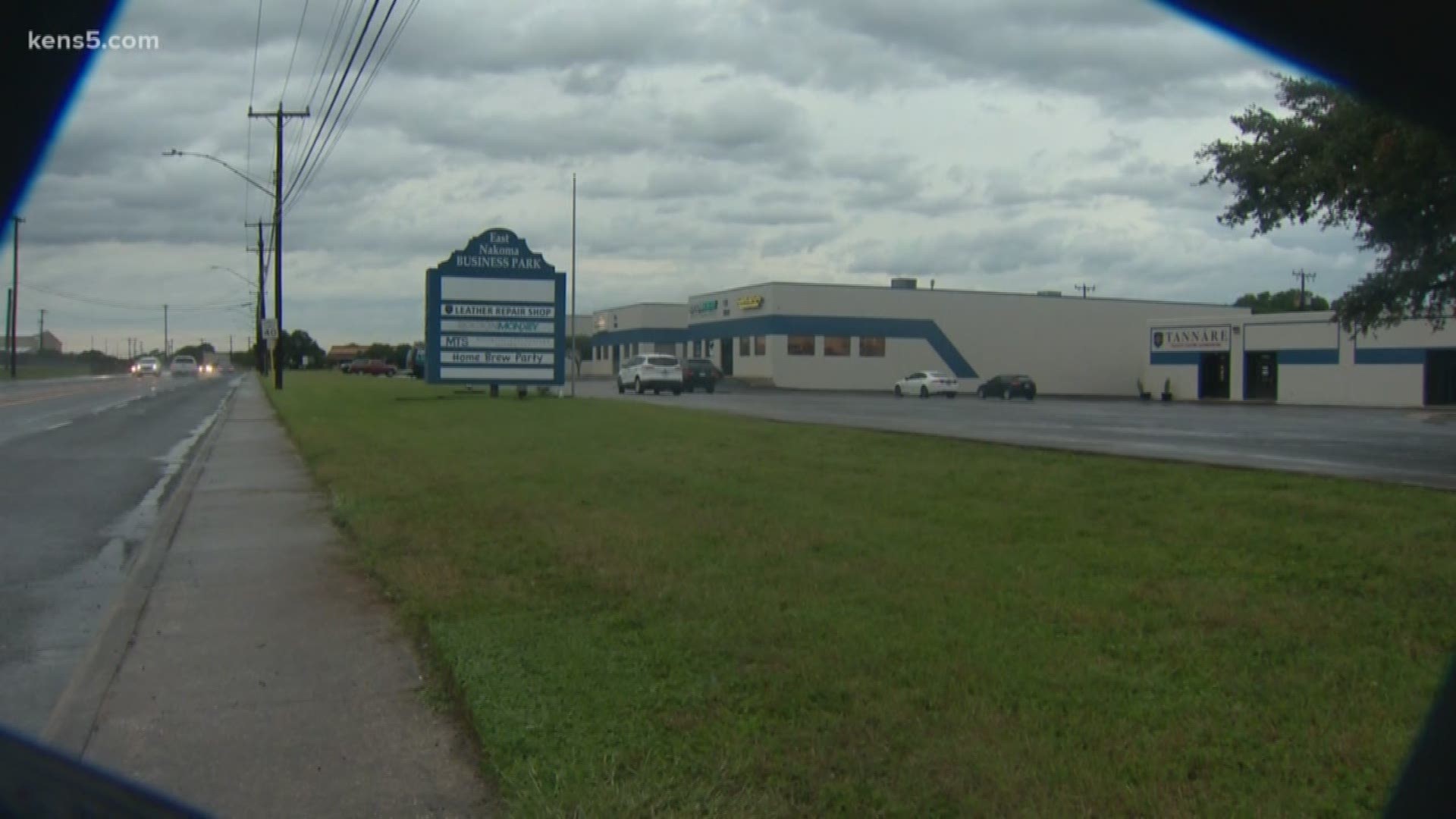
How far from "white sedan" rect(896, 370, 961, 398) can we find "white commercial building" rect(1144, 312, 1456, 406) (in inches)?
480

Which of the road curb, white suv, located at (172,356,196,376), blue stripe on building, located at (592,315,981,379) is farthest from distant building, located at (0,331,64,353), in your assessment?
the road curb

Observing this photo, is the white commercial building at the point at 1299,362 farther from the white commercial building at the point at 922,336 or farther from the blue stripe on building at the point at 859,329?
the blue stripe on building at the point at 859,329

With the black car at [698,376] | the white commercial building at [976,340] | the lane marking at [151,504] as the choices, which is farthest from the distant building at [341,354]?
the lane marking at [151,504]

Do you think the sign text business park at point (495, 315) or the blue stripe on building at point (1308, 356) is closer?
the sign text business park at point (495, 315)

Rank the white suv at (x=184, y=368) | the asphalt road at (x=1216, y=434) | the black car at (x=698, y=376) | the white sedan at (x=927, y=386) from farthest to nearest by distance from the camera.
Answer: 1. the white suv at (x=184, y=368)
2. the white sedan at (x=927, y=386)
3. the black car at (x=698, y=376)
4. the asphalt road at (x=1216, y=434)

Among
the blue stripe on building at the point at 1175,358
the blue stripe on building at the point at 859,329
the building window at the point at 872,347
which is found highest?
the blue stripe on building at the point at 859,329

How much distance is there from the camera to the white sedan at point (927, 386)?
55.8 meters

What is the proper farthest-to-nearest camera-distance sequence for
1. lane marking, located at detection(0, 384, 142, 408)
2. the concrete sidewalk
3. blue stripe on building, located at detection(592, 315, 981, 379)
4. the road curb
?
blue stripe on building, located at detection(592, 315, 981, 379), lane marking, located at detection(0, 384, 142, 408), the road curb, the concrete sidewalk

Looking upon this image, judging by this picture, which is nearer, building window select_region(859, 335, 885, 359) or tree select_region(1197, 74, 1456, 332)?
tree select_region(1197, 74, 1456, 332)

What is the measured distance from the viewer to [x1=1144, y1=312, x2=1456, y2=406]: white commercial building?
49.9 metres

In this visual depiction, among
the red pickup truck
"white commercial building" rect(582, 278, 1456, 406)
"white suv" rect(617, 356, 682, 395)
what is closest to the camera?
"white suv" rect(617, 356, 682, 395)

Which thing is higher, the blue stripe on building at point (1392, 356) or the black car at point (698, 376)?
the blue stripe on building at point (1392, 356)

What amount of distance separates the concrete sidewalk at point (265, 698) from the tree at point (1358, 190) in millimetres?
10062

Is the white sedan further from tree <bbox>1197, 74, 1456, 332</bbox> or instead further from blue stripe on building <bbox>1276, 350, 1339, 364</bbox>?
tree <bbox>1197, 74, 1456, 332</bbox>
